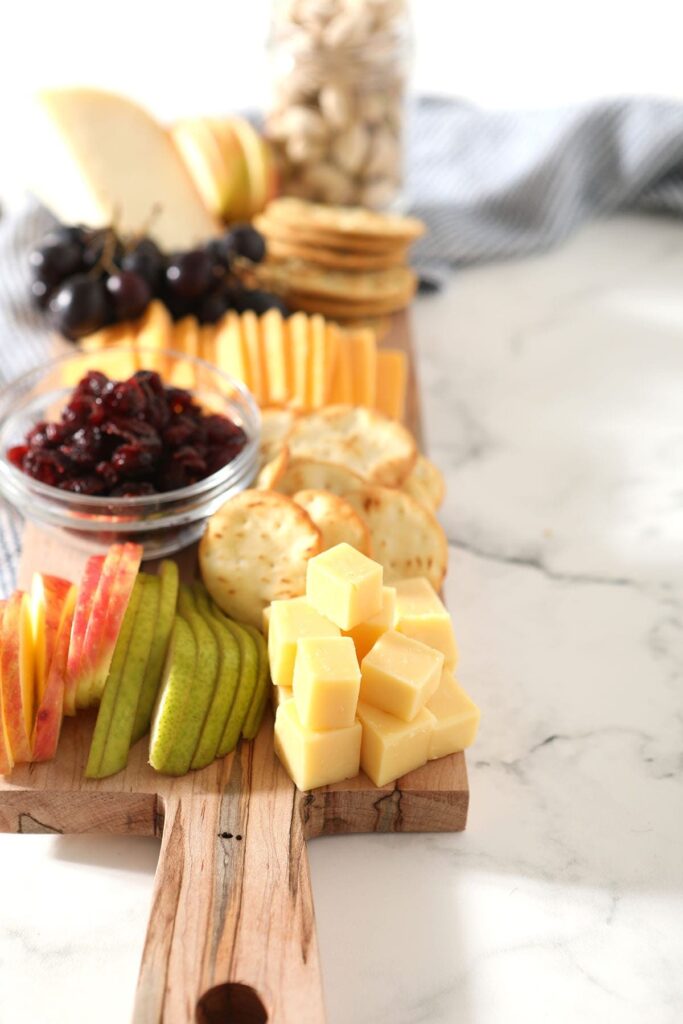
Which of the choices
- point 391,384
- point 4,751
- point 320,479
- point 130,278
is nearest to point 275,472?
point 320,479

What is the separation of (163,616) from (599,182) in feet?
6.83

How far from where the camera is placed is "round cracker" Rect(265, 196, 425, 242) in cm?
261

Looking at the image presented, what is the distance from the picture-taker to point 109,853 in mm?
1626

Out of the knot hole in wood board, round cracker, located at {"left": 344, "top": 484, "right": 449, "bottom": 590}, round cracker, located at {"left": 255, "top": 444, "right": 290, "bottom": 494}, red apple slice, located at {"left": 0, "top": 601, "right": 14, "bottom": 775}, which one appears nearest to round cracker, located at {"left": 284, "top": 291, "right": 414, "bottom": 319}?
round cracker, located at {"left": 255, "top": 444, "right": 290, "bottom": 494}

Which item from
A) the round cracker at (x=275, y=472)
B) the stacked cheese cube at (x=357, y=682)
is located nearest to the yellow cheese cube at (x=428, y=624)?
the stacked cheese cube at (x=357, y=682)

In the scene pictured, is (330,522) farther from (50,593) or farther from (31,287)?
(31,287)

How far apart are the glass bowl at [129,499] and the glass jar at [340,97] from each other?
0.78 meters

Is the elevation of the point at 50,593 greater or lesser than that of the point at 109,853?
greater

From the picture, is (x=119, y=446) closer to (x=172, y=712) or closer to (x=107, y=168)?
(x=172, y=712)

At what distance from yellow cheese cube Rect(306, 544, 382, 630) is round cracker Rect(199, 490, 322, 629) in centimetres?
16

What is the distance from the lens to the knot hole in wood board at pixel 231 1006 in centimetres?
137

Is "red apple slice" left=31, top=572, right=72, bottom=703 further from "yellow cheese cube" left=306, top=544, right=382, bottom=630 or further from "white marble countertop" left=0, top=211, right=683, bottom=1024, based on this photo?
"yellow cheese cube" left=306, top=544, right=382, bottom=630

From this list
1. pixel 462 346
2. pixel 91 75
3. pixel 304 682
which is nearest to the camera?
pixel 304 682

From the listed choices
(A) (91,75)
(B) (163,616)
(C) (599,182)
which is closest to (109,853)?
(B) (163,616)
